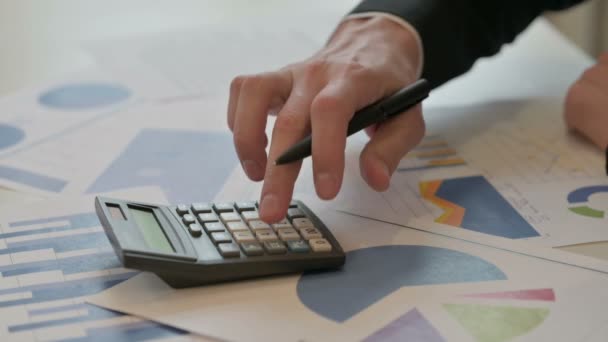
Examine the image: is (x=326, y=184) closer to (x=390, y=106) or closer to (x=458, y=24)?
(x=390, y=106)

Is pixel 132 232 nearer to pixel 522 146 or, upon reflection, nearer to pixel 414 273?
pixel 414 273

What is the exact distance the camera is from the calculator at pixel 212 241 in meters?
0.51

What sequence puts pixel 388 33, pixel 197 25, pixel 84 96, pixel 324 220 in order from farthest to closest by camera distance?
pixel 197 25
pixel 84 96
pixel 388 33
pixel 324 220

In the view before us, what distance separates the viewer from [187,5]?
4.28ft

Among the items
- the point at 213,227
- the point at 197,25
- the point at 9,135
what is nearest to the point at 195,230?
the point at 213,227

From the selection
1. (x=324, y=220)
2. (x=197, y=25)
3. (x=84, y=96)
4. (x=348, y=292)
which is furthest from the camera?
(x=197, y=25)

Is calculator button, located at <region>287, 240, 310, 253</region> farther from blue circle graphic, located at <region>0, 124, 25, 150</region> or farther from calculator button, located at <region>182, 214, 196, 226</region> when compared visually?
blue circle graphic, located at <region>0, 124, 25, 150</region>

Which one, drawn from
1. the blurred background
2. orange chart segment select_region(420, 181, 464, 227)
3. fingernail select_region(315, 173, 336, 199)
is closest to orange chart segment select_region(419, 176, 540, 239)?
orange chart segment select_region(420, 181, 464, 227)

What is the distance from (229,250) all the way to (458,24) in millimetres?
439

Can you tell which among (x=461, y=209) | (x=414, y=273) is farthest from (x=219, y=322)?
(x=461, y=209)

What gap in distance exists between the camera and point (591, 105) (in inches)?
30.8

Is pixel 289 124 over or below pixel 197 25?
over

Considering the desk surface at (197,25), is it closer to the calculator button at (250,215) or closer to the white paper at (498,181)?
the white paper at (498,181)

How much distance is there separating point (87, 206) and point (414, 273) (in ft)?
0.96
